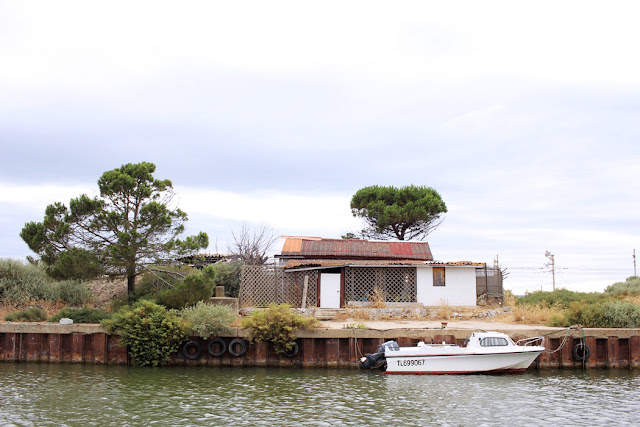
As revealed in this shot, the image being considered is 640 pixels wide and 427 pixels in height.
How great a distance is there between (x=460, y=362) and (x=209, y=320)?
9267 millimetres

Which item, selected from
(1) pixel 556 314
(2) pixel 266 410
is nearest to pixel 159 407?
(2) pixel 266 410

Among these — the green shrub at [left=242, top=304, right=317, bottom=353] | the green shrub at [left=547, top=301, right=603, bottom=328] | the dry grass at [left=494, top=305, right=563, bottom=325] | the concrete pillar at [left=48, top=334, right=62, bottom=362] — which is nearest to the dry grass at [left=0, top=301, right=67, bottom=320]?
the concrete pillar at [left=48, top=334, right=62, bottom=362]

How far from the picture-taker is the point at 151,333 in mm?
21656

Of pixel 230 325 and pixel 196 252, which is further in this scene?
pixel 196 252

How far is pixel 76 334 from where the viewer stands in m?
22.6

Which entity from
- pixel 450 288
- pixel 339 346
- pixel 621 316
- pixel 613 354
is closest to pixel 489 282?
pixel 450 288

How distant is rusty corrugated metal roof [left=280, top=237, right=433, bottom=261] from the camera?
1375 inches

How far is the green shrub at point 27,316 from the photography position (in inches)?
929

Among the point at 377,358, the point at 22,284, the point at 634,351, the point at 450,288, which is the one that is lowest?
the point at 377,358

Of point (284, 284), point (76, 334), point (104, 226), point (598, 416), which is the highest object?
point (104, 226)

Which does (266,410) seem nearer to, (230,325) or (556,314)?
(230,325)

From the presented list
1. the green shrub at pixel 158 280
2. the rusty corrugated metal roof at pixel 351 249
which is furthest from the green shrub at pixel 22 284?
the rusty corrugated metal roof at pixel 351 249

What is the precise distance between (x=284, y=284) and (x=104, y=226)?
9.96 metres

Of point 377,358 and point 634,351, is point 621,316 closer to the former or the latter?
point 634,351
